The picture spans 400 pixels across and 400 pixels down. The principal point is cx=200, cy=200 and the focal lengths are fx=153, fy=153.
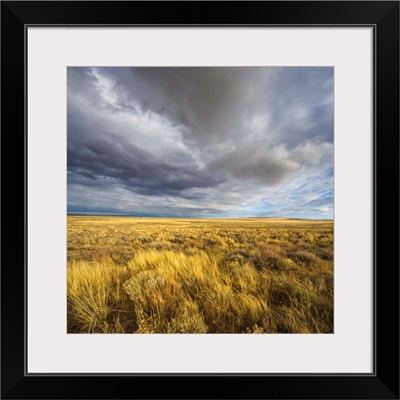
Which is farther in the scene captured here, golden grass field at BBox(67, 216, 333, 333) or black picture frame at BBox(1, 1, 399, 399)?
golden grass field at BBox(67, 216, 333, 333)

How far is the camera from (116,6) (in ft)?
5.26

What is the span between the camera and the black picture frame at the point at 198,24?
1498 mm

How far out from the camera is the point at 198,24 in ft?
5.36

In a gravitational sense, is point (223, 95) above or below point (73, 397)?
above

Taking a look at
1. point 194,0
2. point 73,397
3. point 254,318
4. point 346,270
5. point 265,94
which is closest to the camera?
point 73,397

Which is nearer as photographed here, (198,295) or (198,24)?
(198,24)

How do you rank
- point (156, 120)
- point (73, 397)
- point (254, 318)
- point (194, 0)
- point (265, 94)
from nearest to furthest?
point (73, 397), point (194, 0), point (254, 318), point (265, 94), point (156, 120)

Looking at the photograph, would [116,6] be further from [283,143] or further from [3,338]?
[3,338]

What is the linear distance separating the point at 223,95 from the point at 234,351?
11.2 feet

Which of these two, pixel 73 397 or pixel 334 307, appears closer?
pixel 73 397

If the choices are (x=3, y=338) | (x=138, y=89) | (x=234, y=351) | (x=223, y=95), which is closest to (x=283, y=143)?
(x=223, y=95)

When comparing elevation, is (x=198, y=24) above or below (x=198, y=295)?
above

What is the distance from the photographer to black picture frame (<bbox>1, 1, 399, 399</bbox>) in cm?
150

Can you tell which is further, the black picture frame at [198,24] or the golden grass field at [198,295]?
the golden grass field at [198,295]
